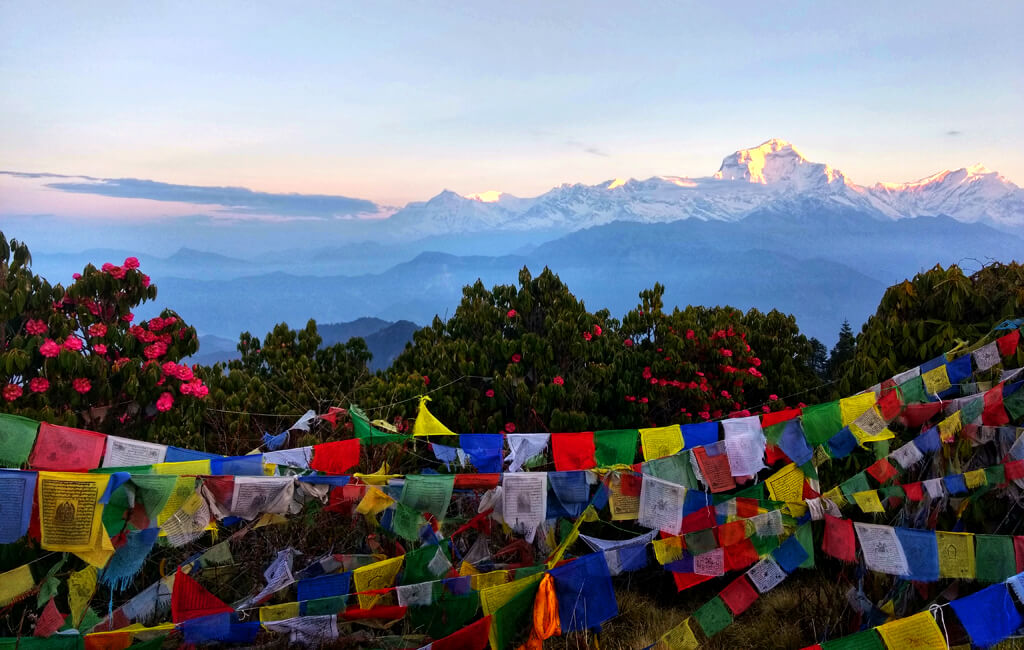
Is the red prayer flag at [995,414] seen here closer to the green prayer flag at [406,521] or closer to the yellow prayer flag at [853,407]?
the yellow prayer flag at [853,407]

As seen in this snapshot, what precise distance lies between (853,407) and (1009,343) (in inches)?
94.7

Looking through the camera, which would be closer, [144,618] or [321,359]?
[144,618]

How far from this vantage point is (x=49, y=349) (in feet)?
20.9

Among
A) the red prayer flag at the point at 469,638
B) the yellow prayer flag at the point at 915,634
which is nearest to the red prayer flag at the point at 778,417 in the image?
the yellow prayer flag at the point at 915,634

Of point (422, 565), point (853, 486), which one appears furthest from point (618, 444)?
point (422, 565)

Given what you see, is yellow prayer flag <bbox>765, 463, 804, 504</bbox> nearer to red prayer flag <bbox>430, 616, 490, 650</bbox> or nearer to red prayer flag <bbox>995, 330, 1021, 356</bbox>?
red prayer flag <bbox>430, 616, 490, 650</bbox>

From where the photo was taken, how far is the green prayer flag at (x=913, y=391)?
239 inches

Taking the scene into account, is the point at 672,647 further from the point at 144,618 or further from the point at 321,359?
the point at 321,359

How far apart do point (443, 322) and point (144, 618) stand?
5.91 meters

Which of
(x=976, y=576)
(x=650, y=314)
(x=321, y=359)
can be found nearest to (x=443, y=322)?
(x=321, y=359)

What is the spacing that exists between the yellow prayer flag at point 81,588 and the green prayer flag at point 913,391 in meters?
6.07

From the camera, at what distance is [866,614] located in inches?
209

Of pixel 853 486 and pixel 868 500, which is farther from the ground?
pixel 853 486

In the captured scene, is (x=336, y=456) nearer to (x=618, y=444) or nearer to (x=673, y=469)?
(x=618, y=444)
